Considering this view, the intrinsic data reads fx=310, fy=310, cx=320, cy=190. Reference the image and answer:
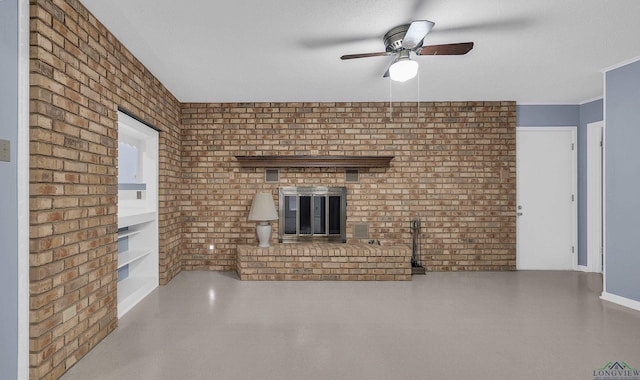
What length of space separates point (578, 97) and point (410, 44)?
348 centimetres

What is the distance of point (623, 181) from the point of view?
3.30 m

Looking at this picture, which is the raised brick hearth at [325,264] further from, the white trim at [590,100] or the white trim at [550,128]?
the white trim at [590,100]

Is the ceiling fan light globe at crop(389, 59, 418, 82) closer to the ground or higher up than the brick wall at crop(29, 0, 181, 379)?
higher up

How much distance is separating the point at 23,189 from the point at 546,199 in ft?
19.0

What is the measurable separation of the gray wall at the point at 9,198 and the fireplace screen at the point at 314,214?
10.1 ft

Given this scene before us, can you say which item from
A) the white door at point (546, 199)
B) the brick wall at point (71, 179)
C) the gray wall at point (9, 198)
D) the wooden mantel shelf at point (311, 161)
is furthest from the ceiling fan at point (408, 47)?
the white door at point (546, 199)

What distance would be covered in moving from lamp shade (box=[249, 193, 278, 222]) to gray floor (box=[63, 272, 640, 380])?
857mm

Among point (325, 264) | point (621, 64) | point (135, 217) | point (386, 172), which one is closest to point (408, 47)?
point (386, 172)

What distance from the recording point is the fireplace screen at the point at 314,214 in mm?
4559

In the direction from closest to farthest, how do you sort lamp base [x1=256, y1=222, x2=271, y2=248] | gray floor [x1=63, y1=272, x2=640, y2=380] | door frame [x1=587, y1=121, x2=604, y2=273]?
1. gray floor [x1=63, y1=272, x2=640, y2=380]
2. lamp base [x1=256, y1=222, x2=271, y2=248]
3. door frame [x1=587, y1=121, x2=604, y2=273]

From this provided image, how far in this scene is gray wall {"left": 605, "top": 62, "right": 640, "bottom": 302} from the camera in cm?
320

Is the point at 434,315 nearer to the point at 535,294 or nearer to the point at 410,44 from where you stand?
the point at 535,294

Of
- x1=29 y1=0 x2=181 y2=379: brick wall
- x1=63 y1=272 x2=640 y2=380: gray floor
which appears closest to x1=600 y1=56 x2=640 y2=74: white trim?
x1=63 y1=272 x2=640 y2=380: gray floor

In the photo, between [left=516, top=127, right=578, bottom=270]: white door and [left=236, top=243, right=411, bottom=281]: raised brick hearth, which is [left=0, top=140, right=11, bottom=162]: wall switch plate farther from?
[left=516, top=127, right=578, bottom=270]: white door
